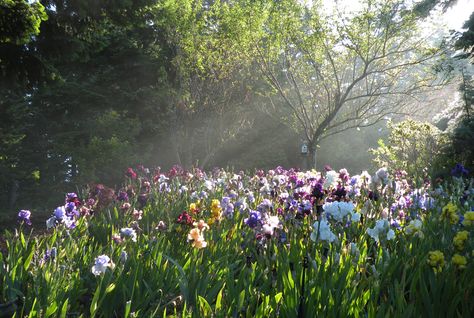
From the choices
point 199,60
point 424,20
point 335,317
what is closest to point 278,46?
point 199,60

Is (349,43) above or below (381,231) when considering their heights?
above

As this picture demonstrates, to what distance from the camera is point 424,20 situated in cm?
1224

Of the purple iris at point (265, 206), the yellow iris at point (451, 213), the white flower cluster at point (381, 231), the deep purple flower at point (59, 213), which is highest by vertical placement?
the purple iris at point (265, 206)

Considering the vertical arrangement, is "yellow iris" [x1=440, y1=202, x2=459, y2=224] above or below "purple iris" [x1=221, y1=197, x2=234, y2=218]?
below

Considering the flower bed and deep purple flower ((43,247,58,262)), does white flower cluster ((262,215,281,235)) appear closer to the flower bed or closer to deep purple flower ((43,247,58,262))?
the flower bed

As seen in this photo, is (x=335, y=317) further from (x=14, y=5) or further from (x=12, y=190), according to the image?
(x=12, y=190)

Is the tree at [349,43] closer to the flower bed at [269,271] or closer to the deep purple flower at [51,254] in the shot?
the flower bed at [269,271]

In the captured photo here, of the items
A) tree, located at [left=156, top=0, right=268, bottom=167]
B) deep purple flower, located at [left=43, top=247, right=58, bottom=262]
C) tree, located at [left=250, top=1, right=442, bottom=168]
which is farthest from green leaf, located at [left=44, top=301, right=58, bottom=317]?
tree, located at [left=156, top=0, right=268, bottom=167]

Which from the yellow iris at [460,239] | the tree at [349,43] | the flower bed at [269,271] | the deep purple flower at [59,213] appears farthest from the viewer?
the tree at [349,43]

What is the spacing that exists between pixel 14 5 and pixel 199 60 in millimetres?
8379

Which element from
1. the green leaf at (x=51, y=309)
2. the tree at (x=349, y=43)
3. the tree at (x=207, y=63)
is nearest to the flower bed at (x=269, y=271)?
the green leaf at (x=51, y=309)

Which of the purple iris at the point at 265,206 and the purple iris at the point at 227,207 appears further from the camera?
the purple iris at the point at 227,207

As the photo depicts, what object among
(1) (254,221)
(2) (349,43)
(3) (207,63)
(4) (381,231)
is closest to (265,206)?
(1) (254,221)

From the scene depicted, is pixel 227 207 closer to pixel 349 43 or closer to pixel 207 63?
pixel 349 43
